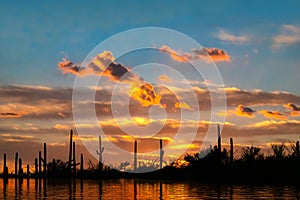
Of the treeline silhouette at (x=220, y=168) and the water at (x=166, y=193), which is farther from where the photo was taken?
the treeline silhouette at (x=220, y=168)

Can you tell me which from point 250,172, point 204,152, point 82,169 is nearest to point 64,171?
point 82,169

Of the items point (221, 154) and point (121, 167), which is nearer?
point (221, 154)

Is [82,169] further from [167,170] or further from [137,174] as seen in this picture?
[167,170]

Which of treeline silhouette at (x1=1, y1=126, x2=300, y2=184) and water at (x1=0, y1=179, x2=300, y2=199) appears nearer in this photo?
water at (x1=0, y1=179, x2=300, y2=199)

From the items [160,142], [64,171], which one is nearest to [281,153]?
[160,142]

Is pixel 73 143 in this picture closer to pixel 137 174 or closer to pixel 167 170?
pixel 137 174

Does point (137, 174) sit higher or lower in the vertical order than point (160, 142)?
lower

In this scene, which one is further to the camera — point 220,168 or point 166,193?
point 220,168

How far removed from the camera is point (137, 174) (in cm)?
6612

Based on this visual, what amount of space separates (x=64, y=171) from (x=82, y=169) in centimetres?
427

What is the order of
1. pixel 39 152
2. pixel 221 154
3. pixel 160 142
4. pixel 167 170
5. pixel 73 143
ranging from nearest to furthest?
pixel 221 154
pixel 167 170
pixel 160 142
pixel 73 143
pixel 39 152

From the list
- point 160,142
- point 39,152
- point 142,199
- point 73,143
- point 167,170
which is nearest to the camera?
point 142,199

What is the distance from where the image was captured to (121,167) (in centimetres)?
7150

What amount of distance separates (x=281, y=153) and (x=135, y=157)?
28.2 metres
